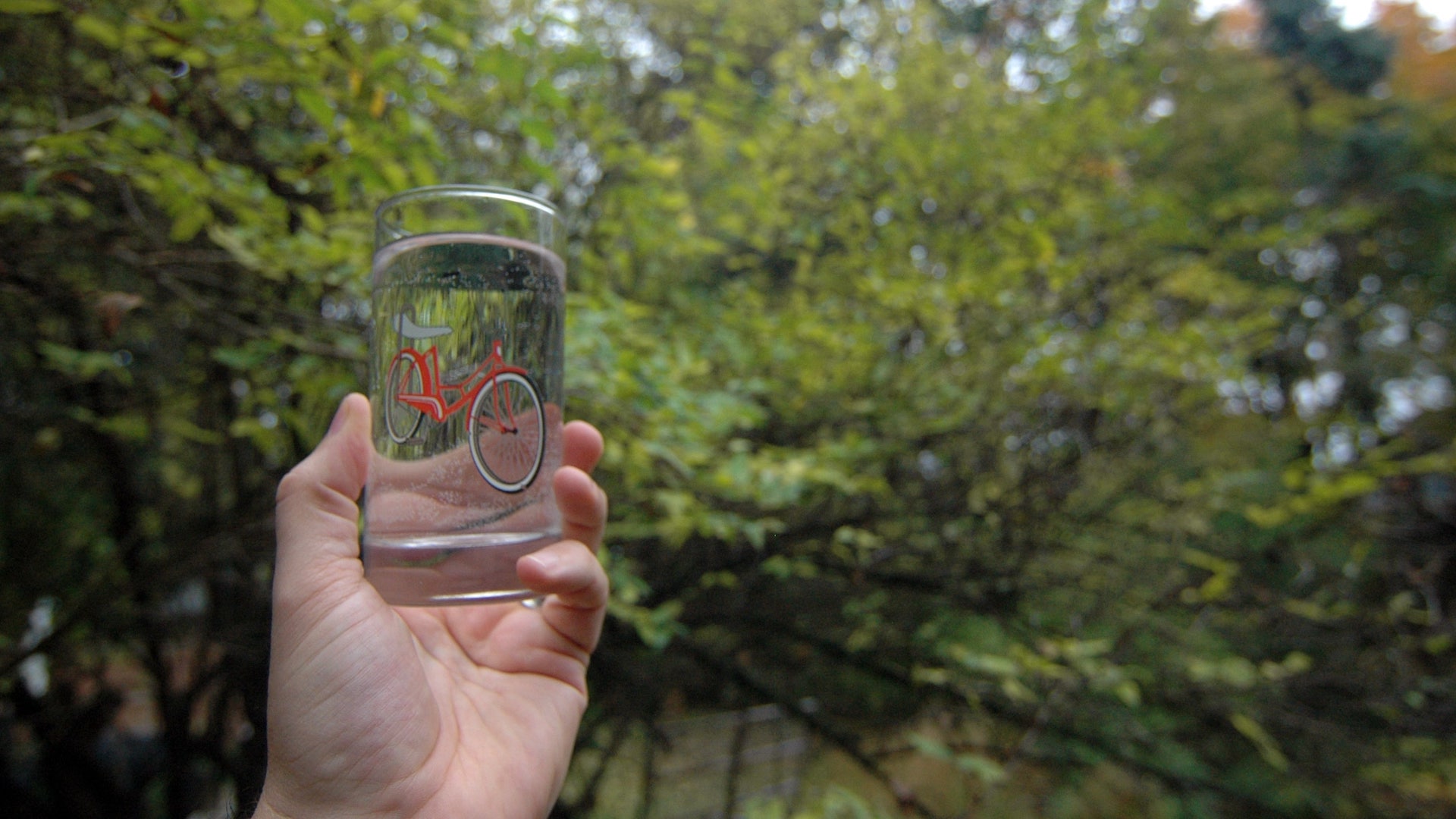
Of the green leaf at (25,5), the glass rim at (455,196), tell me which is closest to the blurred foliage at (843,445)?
the green leaf at (25,5)

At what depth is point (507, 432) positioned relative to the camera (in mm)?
970

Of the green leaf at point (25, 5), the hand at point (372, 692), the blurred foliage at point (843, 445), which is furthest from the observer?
the blurred foliage at point (843, 445)

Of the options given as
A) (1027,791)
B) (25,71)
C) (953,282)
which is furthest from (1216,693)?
(25,71)

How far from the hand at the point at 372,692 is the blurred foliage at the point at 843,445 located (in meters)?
0.90

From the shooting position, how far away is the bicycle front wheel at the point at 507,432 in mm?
950

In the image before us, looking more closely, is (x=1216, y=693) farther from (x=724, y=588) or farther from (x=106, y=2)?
(x=106, y=2)

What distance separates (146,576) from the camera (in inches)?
97.7

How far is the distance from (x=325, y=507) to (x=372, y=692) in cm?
23

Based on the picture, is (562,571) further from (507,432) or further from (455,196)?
(455,196)


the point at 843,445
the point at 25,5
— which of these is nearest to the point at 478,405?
the point at 25,5

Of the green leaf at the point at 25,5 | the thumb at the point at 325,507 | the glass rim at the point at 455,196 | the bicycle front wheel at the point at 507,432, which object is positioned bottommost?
the thumb at the point at 325,507

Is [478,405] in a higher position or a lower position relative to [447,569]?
higher

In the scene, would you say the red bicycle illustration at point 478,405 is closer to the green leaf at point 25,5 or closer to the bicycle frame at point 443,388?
the bicycle frame at point 443,388

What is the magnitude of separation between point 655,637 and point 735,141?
2.30m
